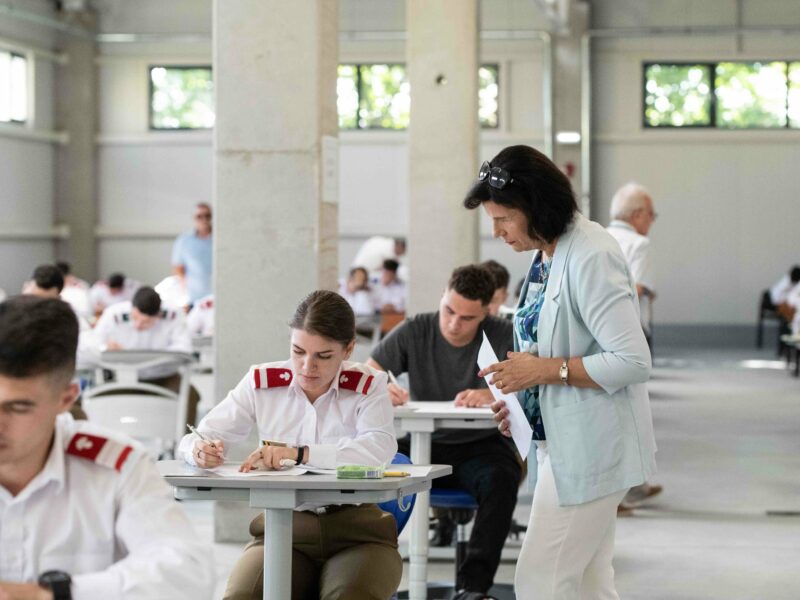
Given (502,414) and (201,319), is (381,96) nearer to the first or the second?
(201,319)

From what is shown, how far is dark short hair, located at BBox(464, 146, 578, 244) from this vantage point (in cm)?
328

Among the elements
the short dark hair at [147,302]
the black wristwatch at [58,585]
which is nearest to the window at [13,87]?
the short dark hair at [147,302]

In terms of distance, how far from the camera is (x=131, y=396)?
6.78m

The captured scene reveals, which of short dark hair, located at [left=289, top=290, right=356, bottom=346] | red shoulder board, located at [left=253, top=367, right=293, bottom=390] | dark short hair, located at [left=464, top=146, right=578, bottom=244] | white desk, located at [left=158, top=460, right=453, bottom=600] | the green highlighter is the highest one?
dark short hair, located at [left=464, top=146, right=578, bottom=244]

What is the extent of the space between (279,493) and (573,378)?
75cm

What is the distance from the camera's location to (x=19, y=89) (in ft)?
58.7

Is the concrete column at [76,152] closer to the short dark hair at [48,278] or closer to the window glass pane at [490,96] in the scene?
the window glass pane at [490,96]

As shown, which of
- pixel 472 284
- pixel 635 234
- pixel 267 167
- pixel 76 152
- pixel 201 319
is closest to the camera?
pixel 472 284

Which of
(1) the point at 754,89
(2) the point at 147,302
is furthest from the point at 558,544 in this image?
(1) the point at 754,89

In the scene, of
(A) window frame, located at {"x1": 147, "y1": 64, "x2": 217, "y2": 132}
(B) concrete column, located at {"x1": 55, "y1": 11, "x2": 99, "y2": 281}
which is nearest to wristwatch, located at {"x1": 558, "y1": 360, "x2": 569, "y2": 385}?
(B) concrete column, located at {"x1": 55, "y1": 11, "x2": 99, "y2": 281}

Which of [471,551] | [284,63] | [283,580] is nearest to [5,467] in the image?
[283,580]

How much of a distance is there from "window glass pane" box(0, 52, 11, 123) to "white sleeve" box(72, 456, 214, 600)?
16131 millimetres

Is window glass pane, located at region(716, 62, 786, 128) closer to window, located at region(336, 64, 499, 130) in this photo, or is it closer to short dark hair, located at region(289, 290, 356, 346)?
window, located at region(336, 64, 499, 130)

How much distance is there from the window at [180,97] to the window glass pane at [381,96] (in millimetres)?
2182
